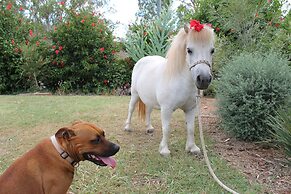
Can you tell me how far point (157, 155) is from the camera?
3.99 meters

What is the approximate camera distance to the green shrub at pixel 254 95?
162 inches

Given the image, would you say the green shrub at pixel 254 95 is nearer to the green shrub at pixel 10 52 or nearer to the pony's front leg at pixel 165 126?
the pony's front leg at pixel 165 126

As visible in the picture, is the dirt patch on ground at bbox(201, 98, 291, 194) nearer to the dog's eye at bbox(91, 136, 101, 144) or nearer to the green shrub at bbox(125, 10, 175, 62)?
the dog's eye at bbox(91, 136, 101, 144)

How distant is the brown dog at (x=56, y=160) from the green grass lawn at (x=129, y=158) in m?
0.82

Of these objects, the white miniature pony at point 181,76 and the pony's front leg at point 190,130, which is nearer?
the white miniature pony at point 181,76

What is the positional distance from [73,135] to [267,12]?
8941 millimetres

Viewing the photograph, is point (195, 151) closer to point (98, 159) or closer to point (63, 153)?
point (98, 159)

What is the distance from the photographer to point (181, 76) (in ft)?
11.9

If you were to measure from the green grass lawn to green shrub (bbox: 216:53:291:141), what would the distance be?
1.95 feet

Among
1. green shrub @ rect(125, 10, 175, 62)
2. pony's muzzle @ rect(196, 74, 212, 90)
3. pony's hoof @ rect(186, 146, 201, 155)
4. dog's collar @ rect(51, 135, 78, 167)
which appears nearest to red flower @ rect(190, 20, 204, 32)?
pony's muzzle @ rect(196, 74, 212, 90)

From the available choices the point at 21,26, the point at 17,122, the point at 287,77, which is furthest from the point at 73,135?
the point at 21,26

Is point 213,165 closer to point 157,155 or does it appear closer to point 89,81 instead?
point 157,155

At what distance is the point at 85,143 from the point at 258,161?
8.12 ft

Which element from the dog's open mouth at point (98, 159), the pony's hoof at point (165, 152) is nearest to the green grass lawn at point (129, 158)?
the pony's hoof at point (165, 152)
